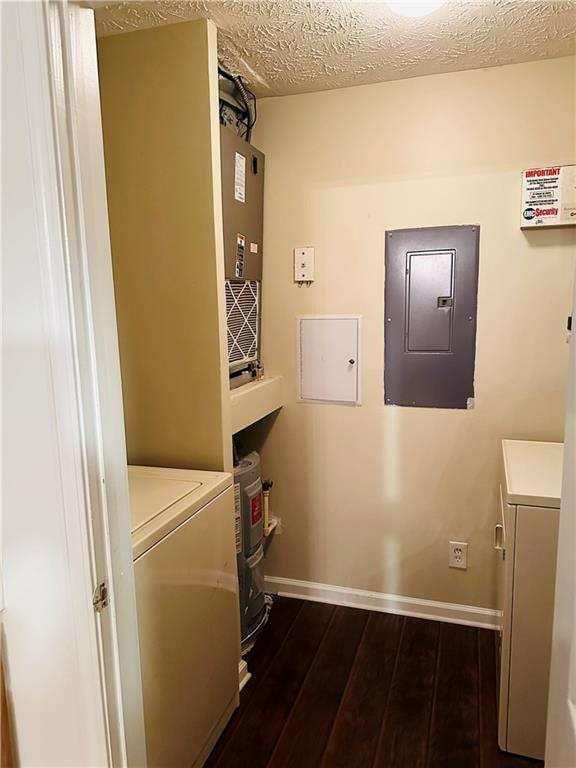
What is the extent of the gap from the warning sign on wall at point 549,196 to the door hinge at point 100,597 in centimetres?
196

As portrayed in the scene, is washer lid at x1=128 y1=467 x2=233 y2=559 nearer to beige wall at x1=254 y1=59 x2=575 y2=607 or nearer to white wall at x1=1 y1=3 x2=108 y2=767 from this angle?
white wall at x1=1 y1=3 x2=108 y2=767

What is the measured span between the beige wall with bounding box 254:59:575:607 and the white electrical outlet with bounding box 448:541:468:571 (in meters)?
0.03

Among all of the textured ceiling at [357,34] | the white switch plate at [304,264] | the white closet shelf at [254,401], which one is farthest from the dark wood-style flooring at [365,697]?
the textured ceiling at [357,34]

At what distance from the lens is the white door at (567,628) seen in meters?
0.68

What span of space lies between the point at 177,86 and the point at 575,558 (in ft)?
5.64

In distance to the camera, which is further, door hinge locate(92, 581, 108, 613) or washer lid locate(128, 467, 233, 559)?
washer lid locate(128, 467, 233, 559)

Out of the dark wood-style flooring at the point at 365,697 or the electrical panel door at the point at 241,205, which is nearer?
the dark wood-style flooring at the point at 365,697

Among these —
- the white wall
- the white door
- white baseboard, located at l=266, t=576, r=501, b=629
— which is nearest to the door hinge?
the white wall

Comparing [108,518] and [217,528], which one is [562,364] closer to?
[217,528]

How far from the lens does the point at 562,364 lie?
2.12 m

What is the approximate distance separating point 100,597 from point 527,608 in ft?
4.42

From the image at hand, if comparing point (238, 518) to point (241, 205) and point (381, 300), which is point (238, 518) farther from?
point (241, 205)

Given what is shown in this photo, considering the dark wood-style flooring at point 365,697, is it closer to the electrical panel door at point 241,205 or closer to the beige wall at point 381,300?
the beige wall at point 381,300

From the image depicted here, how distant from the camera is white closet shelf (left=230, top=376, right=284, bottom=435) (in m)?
2.05
